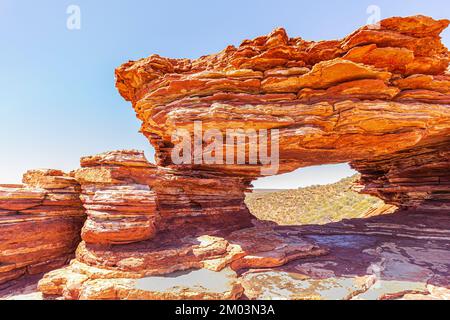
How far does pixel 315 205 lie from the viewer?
53.1m

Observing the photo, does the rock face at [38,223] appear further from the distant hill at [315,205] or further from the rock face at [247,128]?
the distant hill at [315,205]

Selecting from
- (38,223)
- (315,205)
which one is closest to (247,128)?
(38,223)

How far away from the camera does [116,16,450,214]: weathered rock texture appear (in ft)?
34.6

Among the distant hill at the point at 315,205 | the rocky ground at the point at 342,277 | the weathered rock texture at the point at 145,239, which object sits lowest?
the distant hill at the point at 315,205

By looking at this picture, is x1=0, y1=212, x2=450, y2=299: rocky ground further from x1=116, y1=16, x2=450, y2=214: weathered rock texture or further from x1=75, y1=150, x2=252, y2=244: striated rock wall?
x1=116, y1=16, x2=450, y2=214: weathered rock texture

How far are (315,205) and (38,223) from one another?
52.2 m

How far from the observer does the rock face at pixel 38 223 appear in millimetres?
10086

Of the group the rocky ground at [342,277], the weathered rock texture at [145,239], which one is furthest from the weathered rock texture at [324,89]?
the rocky ground at [342,277]

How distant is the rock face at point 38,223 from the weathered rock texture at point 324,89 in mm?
6183

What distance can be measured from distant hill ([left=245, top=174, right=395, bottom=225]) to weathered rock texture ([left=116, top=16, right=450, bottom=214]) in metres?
26.8
